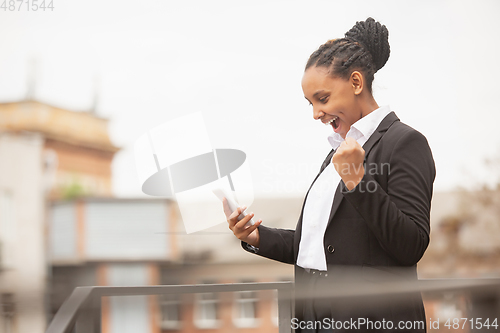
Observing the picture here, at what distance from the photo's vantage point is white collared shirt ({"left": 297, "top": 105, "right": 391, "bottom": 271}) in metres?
0.72

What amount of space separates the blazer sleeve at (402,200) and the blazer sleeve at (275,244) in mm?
241

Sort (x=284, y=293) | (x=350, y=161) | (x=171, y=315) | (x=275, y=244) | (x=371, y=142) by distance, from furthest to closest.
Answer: (x=171, y=315), (x=284, y=293), (x=275, y=244), (x=371, y=142), (x=350, y=161)

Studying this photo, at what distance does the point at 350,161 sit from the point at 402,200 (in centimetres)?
10

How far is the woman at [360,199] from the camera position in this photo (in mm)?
615

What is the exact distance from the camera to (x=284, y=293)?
4.11 feet

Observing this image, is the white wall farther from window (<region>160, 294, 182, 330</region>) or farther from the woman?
the woman

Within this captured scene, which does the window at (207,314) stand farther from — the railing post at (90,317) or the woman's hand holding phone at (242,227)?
the woman's hand holding phone at (242,227)

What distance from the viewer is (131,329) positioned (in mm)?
21516

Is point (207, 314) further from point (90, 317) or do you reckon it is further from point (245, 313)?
point (90, 317)

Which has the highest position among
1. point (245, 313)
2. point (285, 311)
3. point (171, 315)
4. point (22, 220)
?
point (22, 220)

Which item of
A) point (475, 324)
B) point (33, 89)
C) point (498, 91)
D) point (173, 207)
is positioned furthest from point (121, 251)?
point (475, 324)

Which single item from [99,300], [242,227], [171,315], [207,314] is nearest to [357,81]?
[242,227]

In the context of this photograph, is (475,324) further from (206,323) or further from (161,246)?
(206,323)

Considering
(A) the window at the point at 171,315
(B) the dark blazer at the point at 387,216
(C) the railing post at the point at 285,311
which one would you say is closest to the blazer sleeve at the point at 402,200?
(B) the dark blazer at the point at 387,216
